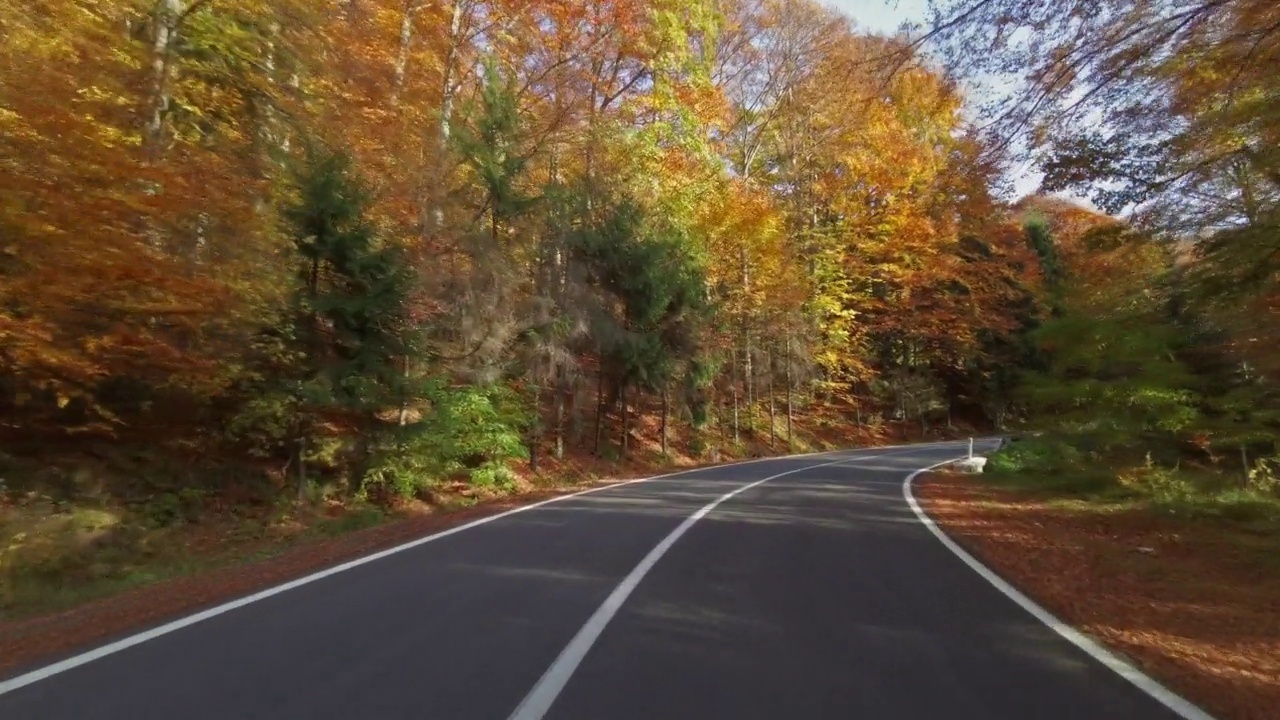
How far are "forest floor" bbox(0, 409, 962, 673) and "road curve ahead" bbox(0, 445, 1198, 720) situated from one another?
949 mm

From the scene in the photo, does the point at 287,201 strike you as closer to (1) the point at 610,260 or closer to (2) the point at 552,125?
(2) the point at 552,125

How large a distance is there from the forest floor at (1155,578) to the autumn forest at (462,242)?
7.79ft

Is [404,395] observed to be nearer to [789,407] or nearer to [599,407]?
[599,407]

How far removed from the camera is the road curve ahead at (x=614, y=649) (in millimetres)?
4852

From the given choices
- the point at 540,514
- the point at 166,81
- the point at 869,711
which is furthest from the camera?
the point at 166,81

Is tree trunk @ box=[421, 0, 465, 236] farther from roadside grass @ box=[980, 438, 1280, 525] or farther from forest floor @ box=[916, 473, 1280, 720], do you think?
roadside grass @ box=[980, 438, 1280, 525]

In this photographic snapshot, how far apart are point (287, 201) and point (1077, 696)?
15322 millimetres

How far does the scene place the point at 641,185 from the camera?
29.5 meters

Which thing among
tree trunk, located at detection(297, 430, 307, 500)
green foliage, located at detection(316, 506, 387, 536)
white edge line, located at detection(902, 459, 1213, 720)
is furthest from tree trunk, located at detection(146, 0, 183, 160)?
white edge line, located at detection(902, 459, 1213, 720)

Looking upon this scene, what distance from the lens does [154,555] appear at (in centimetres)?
1324

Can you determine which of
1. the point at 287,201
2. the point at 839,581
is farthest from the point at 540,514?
the point at 287,201

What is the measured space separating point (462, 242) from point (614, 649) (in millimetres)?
16719

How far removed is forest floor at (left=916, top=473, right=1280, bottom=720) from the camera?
582 cm

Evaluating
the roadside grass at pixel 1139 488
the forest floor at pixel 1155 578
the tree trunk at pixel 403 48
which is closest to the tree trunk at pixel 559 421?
the tree trunk at pixel 403 48
